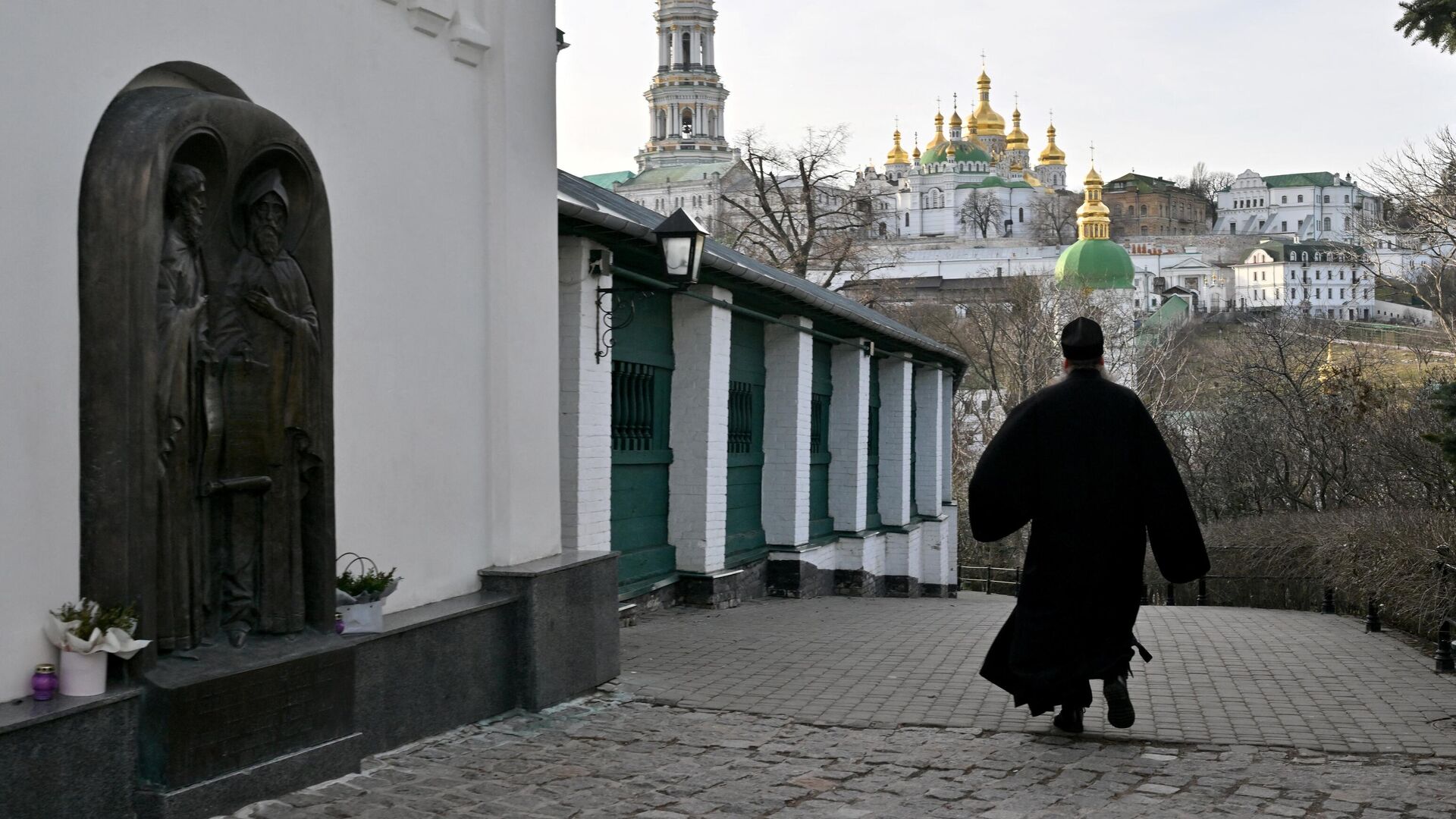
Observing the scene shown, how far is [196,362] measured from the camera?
4992 millimetres

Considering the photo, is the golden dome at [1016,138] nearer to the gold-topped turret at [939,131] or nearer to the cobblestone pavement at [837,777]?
the gold-topped turret at [939,131]

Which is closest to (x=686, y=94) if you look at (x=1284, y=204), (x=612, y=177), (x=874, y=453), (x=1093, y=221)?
(x=612, y=177)

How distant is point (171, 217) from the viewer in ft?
15.9

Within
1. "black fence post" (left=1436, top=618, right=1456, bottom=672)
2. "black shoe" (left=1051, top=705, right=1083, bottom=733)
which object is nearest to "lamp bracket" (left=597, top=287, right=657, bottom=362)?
"black shoe" (left=1051, top=705, right=1083, bottom=733)

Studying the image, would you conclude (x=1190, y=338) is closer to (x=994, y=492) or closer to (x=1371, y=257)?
(x=1371, y=257)

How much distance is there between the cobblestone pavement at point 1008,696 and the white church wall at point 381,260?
1563 mm

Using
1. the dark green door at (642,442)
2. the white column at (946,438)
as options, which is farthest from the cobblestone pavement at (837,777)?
the white column at (946,438)

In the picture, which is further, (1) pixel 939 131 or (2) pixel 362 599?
(1) pixel 939 131

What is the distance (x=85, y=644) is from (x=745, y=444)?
35.7 ft

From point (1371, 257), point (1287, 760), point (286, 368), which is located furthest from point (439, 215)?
point (1371, 257)

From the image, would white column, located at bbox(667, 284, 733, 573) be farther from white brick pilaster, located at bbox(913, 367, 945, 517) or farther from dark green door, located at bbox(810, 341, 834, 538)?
white brick pilaster, located at bbox(913, 367, 945, 517)

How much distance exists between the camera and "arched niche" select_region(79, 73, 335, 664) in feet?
15.0

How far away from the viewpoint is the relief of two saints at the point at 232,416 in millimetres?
4820

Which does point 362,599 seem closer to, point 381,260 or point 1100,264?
point 381,260
